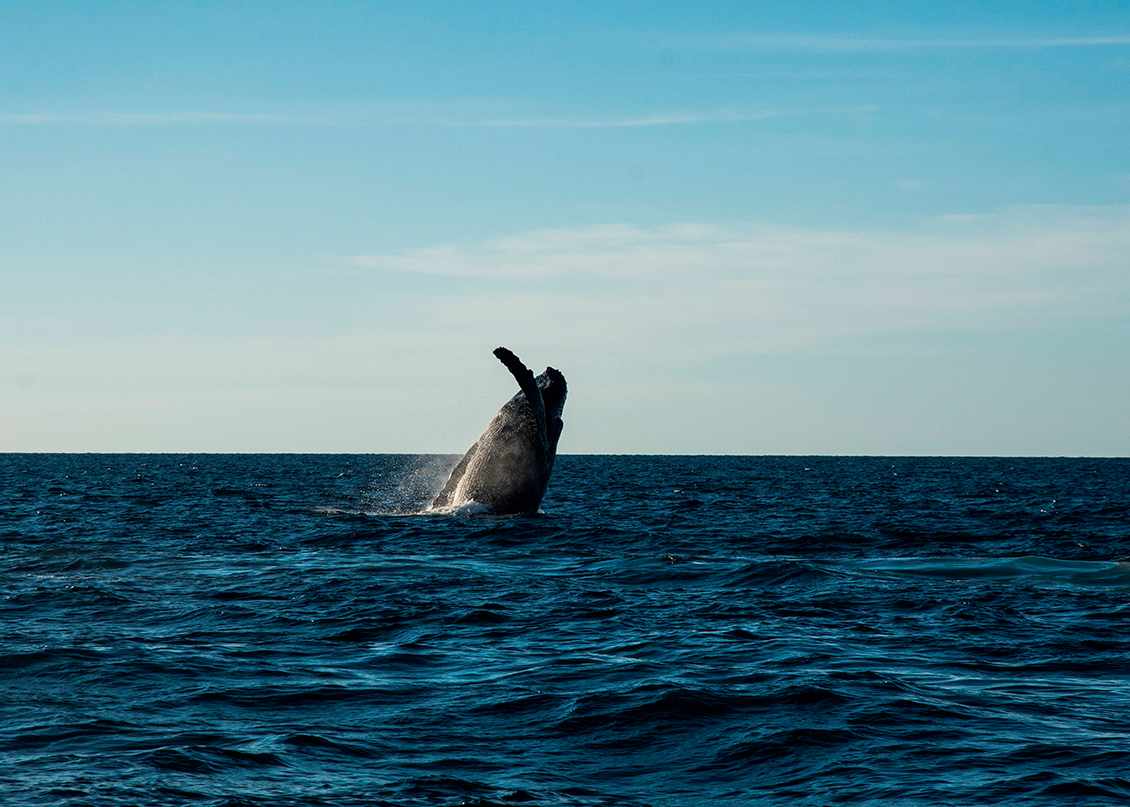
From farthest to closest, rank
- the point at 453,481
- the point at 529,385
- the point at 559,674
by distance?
the point at 453,481 → the point at 529,385 → the point at 559,674

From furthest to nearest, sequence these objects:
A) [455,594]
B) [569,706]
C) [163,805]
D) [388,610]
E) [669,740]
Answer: [455,594] → [388,610] → [569,706] → [669,740] → [163,805]

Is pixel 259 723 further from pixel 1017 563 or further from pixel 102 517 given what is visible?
pixel 102 517

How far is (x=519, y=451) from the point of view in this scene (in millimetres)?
27578

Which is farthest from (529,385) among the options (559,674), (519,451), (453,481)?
(559,674)

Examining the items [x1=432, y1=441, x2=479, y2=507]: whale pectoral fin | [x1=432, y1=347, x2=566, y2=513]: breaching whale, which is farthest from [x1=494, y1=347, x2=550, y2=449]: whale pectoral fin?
[x1=432, y1=441, x2=479, y2=507]: whale pectoral fin

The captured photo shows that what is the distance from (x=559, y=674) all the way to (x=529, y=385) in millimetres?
14831

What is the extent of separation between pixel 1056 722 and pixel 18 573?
16.3 m

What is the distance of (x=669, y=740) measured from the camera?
9.06 metres

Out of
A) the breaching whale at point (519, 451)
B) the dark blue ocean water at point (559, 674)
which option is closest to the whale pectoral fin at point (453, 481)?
the breaching whale at point (519, 451)

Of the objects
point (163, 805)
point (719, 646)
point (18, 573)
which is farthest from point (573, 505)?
point (163, 805)

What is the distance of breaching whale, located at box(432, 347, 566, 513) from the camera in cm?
2711

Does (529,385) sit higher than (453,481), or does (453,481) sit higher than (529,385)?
(529,385)

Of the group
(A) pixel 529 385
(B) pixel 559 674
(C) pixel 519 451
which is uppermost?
(A) pixel 529 385

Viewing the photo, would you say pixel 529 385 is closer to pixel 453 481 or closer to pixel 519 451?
pixel 519 451
